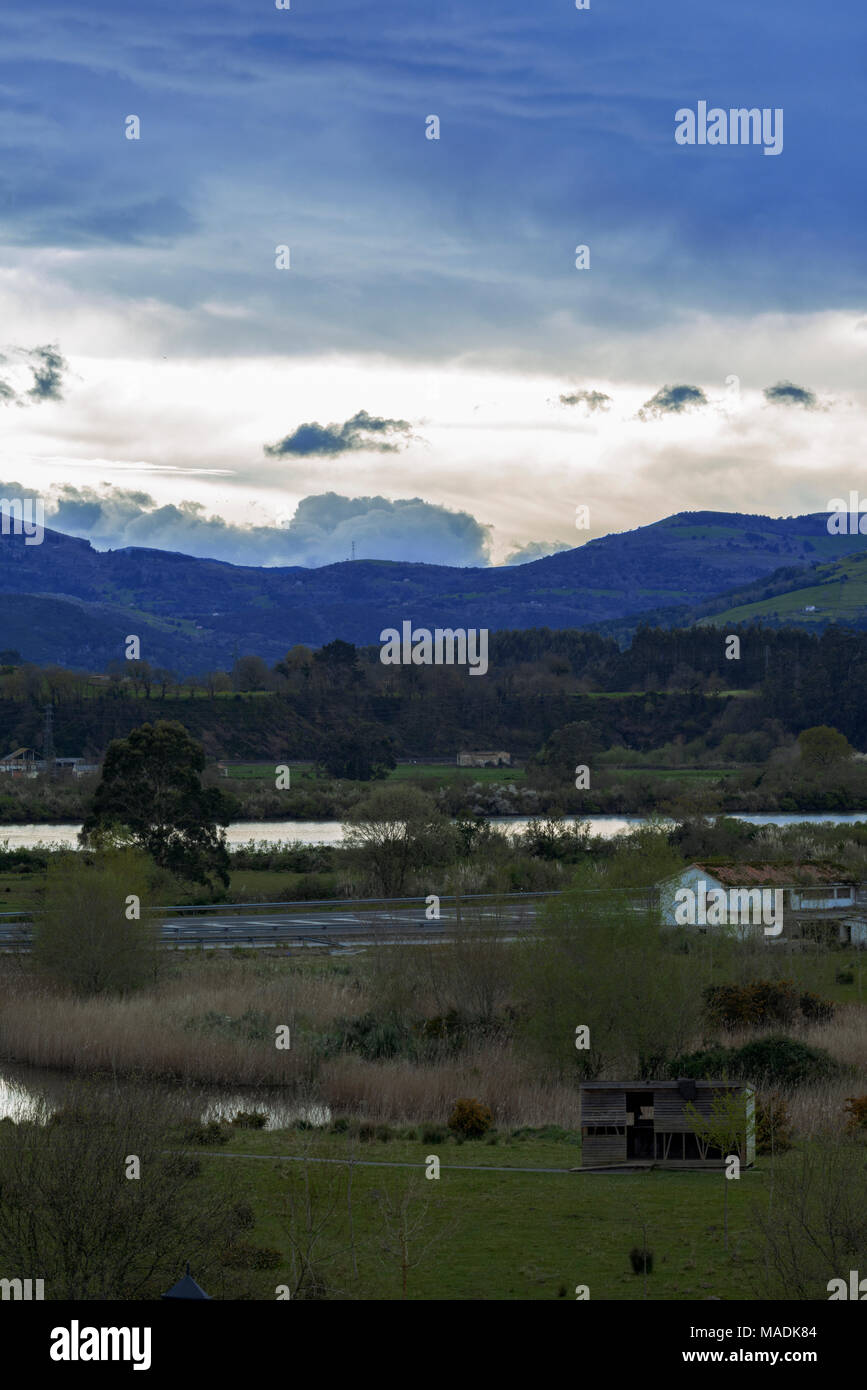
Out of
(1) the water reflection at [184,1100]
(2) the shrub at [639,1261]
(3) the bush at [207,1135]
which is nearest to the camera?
(2) the shrub at [639,1261]

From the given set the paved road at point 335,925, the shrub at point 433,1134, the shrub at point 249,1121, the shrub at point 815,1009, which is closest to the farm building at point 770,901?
the shrub at point 815,1009

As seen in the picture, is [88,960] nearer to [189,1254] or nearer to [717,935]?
[717,935]

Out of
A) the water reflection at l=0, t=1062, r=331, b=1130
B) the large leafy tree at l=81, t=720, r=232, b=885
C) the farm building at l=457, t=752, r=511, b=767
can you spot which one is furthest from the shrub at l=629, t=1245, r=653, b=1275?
the farm building at l=457, t=752, r=511, b=767

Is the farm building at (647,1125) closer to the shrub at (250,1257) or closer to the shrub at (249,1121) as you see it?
the shrub at (249,1121)

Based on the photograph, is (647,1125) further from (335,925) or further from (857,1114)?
(335,925)

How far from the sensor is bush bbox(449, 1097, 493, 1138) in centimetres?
2761

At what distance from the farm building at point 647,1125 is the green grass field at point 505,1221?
1.49 feet

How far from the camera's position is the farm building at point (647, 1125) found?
24266 mm

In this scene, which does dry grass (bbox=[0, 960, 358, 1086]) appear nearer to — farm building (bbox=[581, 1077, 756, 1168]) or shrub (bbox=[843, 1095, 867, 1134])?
farm building (bbox=[581, 1077, 756, 1168])

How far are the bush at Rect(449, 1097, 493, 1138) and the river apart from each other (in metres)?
53.2

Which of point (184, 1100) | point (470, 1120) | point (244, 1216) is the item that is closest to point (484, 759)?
point (184, 1100)

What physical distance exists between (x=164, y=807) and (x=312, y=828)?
129ft
